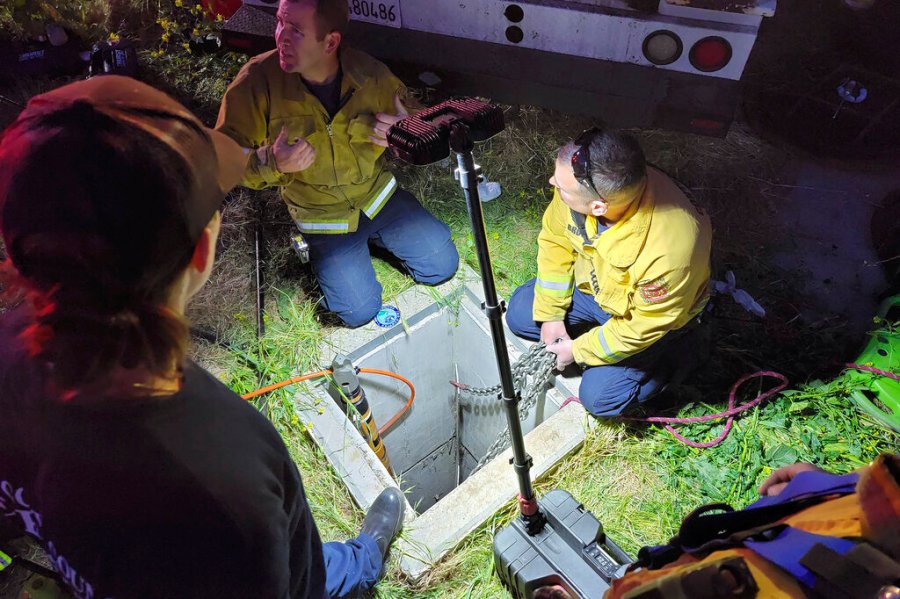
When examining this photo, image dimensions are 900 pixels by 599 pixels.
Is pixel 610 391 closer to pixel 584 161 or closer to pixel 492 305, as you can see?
pixel 584 161

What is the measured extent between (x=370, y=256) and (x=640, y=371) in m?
1.60

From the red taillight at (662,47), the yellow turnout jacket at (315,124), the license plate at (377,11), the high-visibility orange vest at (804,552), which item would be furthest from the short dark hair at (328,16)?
the high-visibility orange vest at (804,552)

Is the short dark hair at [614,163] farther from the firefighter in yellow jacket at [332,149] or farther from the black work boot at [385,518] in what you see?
the black work boot at [385,518]

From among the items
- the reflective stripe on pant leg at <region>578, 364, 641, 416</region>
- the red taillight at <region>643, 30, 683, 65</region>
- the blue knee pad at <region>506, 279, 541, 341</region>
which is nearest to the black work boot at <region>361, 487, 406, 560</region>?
the reflective stripe on pant leg at <region>578, 364, 641, 416</region>

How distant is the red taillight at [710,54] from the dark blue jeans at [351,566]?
2589mm

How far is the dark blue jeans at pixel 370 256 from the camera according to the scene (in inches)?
121

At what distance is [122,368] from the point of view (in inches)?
37.0

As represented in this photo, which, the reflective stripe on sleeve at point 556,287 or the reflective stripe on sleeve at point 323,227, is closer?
the reflective stripe on sleeve at point 556,287

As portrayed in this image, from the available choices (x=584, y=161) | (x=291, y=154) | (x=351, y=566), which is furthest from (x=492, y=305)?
(x=291, y=154)

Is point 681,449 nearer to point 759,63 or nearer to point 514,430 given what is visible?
point 514,430

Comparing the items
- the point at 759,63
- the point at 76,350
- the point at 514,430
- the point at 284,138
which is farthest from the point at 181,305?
the point at 759,63

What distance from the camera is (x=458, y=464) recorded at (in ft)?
13.0

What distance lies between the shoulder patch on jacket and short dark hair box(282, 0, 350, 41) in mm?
1584

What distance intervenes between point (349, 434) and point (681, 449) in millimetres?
1466
